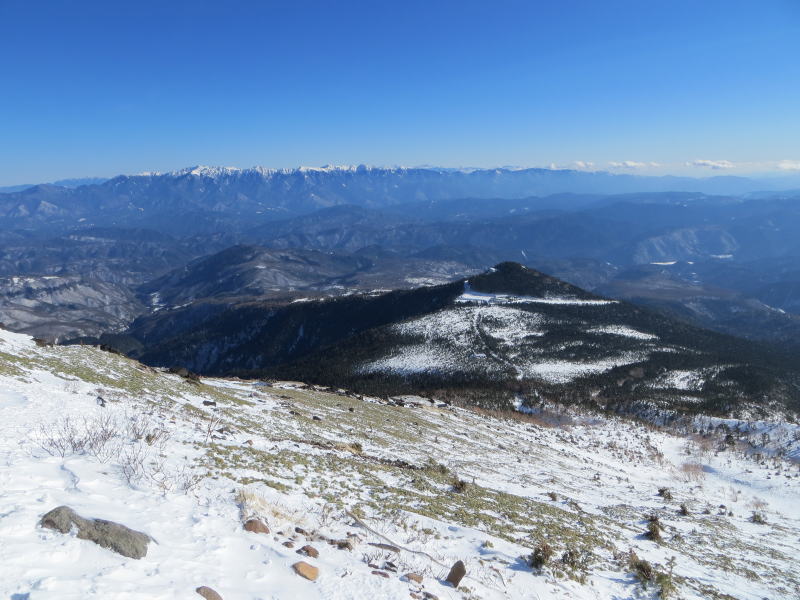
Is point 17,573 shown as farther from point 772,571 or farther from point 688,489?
point 688,489

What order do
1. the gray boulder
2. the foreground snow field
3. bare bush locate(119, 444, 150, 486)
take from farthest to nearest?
1. bare bush locate(119, 444, 150, 486)
2. the foreground snow field
3. the gray boulder

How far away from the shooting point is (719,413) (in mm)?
48781

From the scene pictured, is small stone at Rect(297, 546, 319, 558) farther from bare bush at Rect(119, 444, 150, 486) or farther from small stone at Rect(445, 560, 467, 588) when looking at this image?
bare bush at Rect(119, 444, 150, 486)

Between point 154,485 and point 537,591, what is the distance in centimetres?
783

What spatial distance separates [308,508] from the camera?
9.89 metres

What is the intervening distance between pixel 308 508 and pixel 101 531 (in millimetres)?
4310

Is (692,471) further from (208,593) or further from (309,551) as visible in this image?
(208,593)

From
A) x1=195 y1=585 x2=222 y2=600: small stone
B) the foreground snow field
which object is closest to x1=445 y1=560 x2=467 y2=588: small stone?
the foreground snow field

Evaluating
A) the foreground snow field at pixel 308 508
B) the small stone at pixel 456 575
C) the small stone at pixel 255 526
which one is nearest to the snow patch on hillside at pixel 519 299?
the foreground snow field at pixel 308 508

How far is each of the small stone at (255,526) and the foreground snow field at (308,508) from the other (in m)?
0.23

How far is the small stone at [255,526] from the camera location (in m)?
7.86

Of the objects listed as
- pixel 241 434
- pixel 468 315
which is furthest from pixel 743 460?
pixel 468 315

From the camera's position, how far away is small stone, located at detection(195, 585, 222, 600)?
5.76 metres

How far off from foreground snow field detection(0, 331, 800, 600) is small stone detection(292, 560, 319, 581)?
9cm
